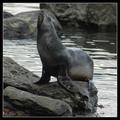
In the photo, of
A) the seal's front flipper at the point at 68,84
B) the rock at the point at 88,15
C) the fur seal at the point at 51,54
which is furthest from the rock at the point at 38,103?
the rock at the point at 88,15

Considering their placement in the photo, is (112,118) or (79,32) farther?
(79,32)

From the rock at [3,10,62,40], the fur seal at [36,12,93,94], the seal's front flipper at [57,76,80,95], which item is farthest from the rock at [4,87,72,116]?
the rock at [3,10,62,40]

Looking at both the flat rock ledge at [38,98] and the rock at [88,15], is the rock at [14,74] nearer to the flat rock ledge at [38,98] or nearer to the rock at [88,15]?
the flat rock ledge at [38,98]

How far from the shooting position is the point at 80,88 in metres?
9.68

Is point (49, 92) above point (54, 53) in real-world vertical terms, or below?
below

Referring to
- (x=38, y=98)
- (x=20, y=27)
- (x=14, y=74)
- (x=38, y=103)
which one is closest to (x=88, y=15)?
(x=20, y=27)

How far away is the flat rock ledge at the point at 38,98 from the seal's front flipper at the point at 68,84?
8 cm

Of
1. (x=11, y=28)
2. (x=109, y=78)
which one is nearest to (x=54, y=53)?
(x=109, y=78)

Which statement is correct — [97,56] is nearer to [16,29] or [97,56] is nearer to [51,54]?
[16,29]

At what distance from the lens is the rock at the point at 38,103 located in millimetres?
8523

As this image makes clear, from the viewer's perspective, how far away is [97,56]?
16828mm

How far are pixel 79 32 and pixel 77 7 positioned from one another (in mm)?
2200

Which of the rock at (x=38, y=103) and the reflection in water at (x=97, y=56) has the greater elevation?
the rock at (x=38, y=103)

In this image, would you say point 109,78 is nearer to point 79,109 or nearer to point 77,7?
point 79,109
